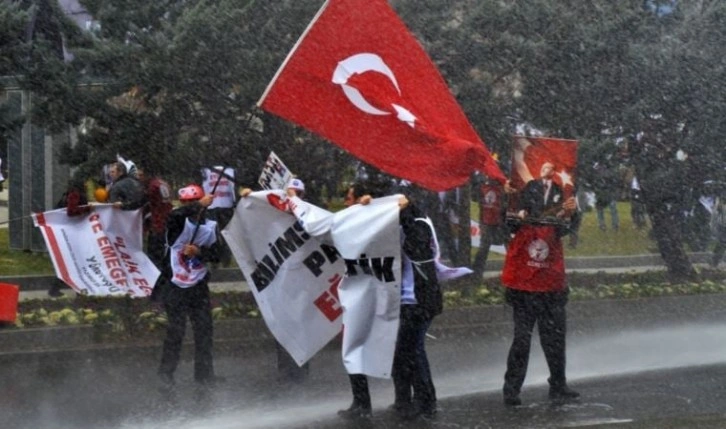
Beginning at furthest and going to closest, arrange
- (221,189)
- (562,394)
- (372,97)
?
1. (221,189)
2. (562,394)
3. (372,97)

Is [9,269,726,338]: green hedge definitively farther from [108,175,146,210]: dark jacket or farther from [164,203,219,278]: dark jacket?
[164,203,219,278]: dark jacket

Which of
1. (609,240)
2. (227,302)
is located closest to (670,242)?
(227,302)

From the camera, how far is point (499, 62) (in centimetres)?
1465

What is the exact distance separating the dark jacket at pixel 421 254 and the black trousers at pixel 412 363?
8 centimetres

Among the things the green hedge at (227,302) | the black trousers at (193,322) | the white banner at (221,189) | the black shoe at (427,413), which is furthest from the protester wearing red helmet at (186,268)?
the white banner at (221,189)

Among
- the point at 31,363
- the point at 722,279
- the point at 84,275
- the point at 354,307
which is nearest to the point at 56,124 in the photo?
the point at 84,275

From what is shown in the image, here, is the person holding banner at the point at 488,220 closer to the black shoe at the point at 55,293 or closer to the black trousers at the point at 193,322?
the black shoe at the point at 55,293

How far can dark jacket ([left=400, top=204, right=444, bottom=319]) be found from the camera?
8.55m

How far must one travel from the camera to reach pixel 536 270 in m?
9.13

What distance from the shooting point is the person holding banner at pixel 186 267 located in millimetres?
10070

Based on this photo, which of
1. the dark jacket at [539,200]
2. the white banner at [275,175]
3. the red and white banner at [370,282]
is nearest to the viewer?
the red and white banner at [370,282]

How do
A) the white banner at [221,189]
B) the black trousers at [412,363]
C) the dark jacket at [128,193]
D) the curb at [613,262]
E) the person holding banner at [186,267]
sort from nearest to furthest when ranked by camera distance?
the black trousers at [412,363] < the person holding banner at [186,267] < the dark jacket at [128,193] < the white banner at [221,189] < the curb at [613,262]

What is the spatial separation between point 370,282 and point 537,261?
4.21 ft

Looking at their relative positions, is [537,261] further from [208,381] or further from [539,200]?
[208,381]
